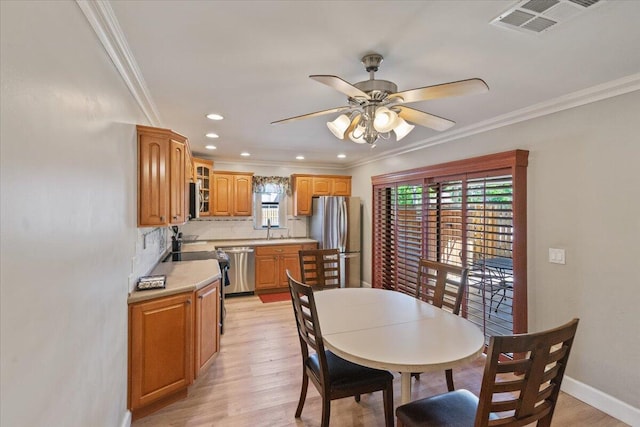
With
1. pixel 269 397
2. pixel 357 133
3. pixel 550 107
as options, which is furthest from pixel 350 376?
pixel 550 107

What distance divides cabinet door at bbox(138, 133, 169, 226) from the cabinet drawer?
2.90 m

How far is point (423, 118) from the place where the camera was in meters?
2.08

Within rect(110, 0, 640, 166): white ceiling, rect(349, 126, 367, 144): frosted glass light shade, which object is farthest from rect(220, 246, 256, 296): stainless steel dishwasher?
rect(349, 126, 367, 144): frosted glass light shade

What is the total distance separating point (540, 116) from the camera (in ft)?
9.06

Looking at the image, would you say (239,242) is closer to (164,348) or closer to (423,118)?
(164,348)

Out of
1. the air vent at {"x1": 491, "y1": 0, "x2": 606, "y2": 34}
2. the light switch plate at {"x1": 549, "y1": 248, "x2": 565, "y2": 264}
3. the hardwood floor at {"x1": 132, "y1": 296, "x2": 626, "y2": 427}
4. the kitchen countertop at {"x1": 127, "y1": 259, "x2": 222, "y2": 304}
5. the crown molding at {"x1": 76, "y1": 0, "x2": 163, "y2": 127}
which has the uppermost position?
the air vent at {"x1": 491, "y1": 0, "x2": 606, "y2": 34}

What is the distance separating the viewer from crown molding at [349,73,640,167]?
7.15ft

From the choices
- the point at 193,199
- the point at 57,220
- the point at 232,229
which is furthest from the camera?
the point at 232,229

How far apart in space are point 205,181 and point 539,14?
4.90 m

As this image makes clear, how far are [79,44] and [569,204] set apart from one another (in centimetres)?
338

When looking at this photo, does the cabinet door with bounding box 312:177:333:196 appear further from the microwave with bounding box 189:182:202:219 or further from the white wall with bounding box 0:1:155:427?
the white wall with bounding box 0:1:155:427

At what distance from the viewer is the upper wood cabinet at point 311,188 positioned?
234 inches

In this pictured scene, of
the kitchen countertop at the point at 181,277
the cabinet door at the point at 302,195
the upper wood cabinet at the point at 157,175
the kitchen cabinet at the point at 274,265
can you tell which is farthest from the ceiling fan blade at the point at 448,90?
the cabinet door at the point at 302,195

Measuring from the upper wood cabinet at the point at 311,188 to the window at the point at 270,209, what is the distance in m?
0.31
